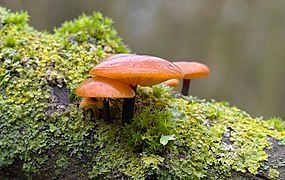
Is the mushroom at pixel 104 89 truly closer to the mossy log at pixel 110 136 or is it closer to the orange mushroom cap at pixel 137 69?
the orange mushroom cap at pixel 137 69

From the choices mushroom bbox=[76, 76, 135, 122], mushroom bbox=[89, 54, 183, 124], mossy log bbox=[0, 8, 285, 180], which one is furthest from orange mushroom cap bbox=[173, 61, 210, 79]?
mushroom bbox=[76, 76, 135, 122]

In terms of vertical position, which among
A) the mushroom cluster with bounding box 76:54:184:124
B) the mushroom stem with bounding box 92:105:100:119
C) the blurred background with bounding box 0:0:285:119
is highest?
the blurred background with bounding box 0:0:285:119

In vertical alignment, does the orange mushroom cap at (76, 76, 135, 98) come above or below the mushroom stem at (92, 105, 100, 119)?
above

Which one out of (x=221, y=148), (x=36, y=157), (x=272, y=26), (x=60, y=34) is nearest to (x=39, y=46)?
(x=60, y=34)

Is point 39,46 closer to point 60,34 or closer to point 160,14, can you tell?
point 60,34

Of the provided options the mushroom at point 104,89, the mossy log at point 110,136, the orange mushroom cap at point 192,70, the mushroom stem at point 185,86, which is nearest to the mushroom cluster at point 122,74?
the mushroom at point 104,89

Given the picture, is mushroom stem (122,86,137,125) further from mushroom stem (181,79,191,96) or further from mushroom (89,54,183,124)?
mushroom stem (181,79,191,96)
